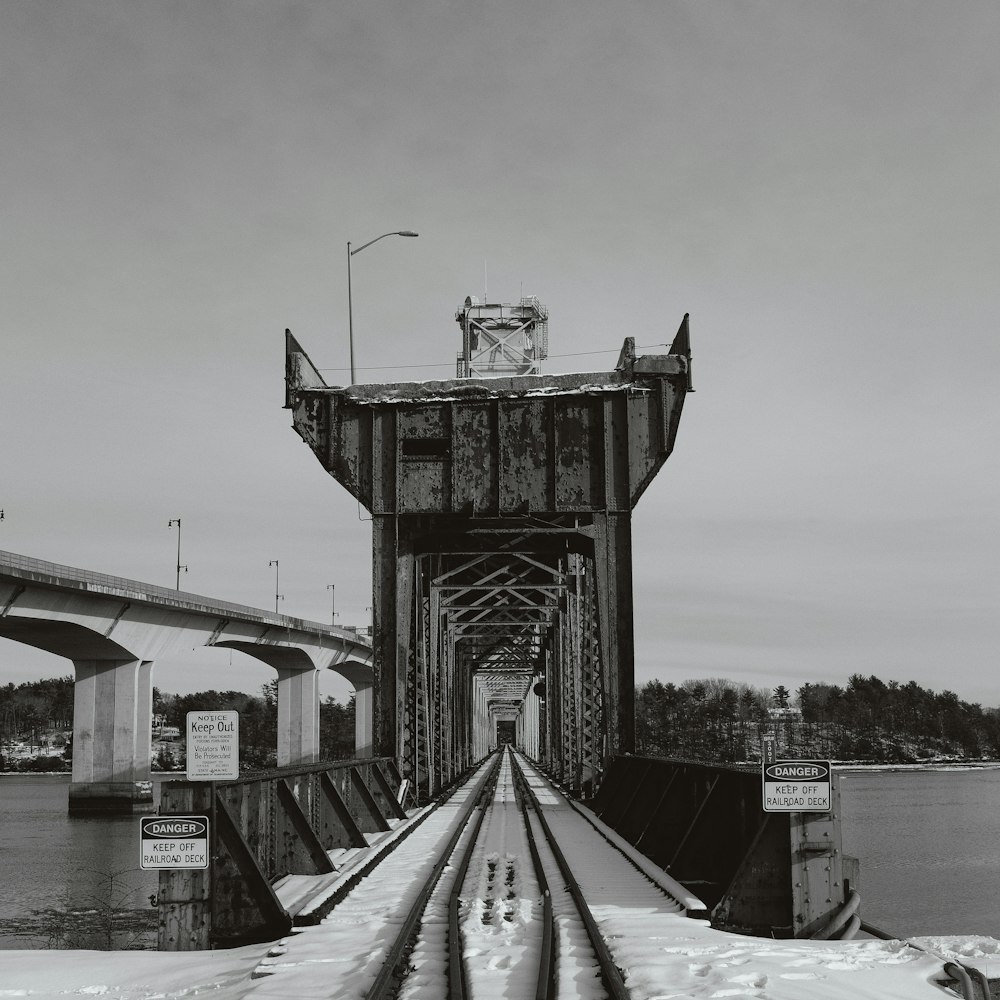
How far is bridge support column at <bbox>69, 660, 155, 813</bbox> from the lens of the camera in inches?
2008

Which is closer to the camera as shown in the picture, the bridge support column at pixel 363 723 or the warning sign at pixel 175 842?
the warning sign at pixel 175 842

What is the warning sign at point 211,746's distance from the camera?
9898 millimetres

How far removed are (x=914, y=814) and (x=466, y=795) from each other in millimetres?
44019

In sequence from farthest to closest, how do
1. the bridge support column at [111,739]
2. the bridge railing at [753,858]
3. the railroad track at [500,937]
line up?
the bridge support column at [111,739]
the bridge railing at [753,858]
the railroad track at [500,937]

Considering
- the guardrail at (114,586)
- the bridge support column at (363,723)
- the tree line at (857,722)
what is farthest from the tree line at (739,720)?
the guardrail at (114,586)

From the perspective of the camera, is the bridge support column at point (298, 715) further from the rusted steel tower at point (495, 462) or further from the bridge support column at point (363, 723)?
the rusted steel tower at point (495, 462)

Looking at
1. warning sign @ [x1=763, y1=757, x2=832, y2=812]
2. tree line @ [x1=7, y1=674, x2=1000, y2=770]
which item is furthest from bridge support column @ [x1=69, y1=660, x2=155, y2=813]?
tree line @ [x1=7, y1=674, x2=1000, y2=770]

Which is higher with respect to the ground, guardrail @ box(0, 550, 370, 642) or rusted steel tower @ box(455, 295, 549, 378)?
rusted steel tower @ box(455, 295, 549, 378)

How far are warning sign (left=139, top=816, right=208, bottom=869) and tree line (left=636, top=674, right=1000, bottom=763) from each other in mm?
146832

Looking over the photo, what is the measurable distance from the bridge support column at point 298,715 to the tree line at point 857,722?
76996 mm

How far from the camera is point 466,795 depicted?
31.6 meters

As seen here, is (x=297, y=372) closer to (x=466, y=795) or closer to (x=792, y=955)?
(x=466, y=795)

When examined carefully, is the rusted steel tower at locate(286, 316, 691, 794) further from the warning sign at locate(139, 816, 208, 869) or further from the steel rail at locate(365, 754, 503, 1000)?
the warning sign at locate(139, 816, 208, 869)

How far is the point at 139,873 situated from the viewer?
32.7 meters
